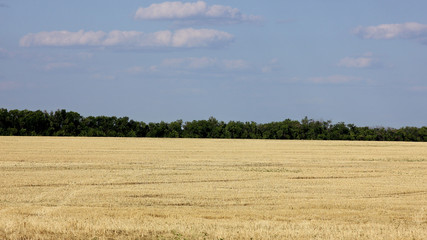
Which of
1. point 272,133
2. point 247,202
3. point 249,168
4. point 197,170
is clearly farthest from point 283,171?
point 272,133

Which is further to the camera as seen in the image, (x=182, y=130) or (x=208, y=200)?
(x=182, y=130)

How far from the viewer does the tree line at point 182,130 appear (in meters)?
71.1

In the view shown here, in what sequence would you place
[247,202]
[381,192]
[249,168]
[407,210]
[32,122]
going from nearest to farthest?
[407,210]
[247,202]
[381,192]
[249,168]
[32,122]

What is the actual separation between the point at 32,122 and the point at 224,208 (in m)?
57.5

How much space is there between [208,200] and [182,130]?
182ft

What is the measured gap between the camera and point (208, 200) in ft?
63.3

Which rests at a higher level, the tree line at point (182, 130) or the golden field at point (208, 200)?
the tree line at point (182, 130)

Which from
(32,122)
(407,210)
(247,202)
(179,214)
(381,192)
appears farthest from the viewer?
(32,122)

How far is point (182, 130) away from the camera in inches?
2943

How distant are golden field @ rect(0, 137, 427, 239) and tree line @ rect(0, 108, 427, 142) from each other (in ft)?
118

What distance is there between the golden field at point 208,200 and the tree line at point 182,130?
35967 millimetres

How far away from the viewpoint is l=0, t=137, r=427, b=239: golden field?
1357 cm

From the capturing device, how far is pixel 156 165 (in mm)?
33375

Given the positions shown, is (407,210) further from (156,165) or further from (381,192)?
(156,165)
